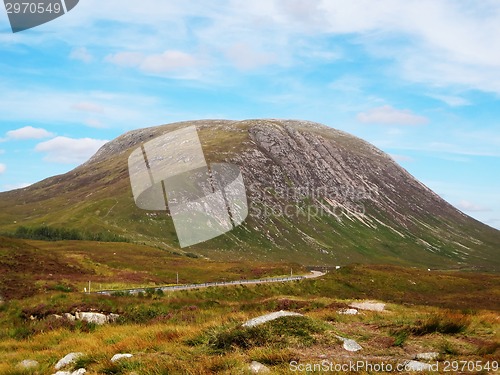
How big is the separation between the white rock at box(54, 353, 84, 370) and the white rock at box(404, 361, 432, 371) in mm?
8837

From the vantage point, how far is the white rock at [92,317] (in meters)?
22.0

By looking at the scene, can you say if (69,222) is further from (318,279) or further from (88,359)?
(88,359)

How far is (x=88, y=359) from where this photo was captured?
38.3ft

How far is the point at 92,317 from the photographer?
22.4 metres

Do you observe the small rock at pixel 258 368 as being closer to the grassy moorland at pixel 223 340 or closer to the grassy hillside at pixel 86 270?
the grassy moorland at pixel 223 340

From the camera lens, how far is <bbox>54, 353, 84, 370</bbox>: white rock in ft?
39.2

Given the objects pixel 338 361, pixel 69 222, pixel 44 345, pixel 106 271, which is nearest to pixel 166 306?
pixel 44 345

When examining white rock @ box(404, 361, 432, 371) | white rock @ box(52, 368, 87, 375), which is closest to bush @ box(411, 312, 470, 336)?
white rock @ box(404, 361, 432, 371)

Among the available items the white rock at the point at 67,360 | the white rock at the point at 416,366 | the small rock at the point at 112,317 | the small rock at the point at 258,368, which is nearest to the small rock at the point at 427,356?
the white rock at the point at 416,366

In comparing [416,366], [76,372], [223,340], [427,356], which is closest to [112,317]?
[76,372]

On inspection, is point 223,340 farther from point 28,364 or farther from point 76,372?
point 28,364

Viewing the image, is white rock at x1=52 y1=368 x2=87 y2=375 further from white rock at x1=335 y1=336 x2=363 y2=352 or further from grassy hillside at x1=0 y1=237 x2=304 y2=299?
grassy hillside at x1=0 y1=237 x2=304 y2=299

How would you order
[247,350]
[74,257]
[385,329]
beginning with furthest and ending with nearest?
[74,257]
[385,329]
[247,350]

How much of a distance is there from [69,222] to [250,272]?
12970 cm
